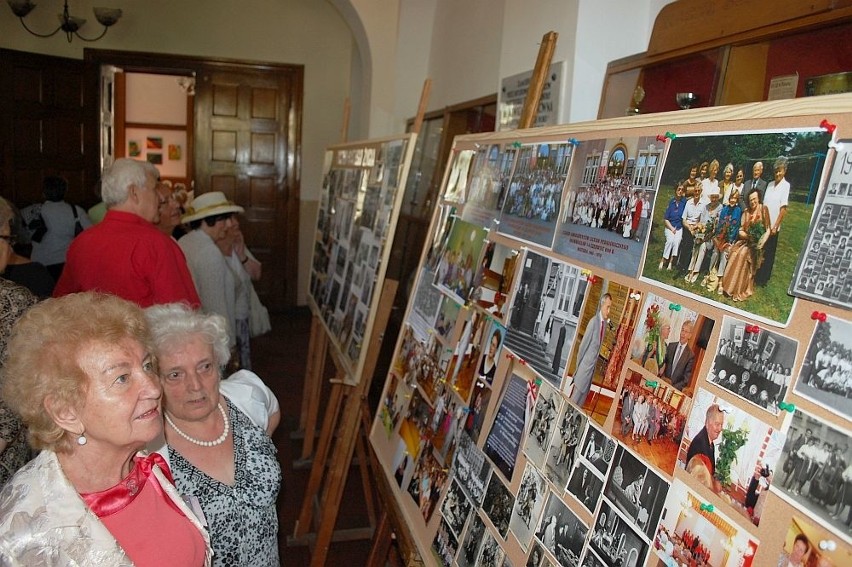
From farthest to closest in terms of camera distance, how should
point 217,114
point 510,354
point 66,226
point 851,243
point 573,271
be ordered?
point 217,114 → point 66,226 → point 510,354 → point 573,271 → point 851,243

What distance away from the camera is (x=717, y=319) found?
0.96 metres

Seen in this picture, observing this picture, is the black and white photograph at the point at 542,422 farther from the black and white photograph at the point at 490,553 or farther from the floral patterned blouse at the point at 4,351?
the floral patterned blouse at the point at 4,351

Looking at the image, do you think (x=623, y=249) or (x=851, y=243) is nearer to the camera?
(x=851, y=243)

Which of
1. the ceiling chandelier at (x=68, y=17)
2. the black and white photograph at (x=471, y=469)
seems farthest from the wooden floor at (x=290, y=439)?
the ceiling chandelier at (x=68, y=17)

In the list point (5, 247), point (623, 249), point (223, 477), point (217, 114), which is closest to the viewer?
point (623, 249)

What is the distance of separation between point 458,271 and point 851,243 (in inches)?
49.6

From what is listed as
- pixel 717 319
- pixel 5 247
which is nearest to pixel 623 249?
pixel 717 319

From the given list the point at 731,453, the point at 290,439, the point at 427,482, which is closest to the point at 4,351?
the point at 427,482

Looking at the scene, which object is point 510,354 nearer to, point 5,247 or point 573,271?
point 573,271

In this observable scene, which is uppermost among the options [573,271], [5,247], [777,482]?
[573,271]

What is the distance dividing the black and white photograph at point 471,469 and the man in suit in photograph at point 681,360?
637mm

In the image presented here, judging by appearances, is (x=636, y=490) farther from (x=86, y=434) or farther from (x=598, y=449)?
(x=86, y=434)

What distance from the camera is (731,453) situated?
35.9 inches

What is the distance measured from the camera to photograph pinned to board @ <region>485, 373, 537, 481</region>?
1.46 meters
